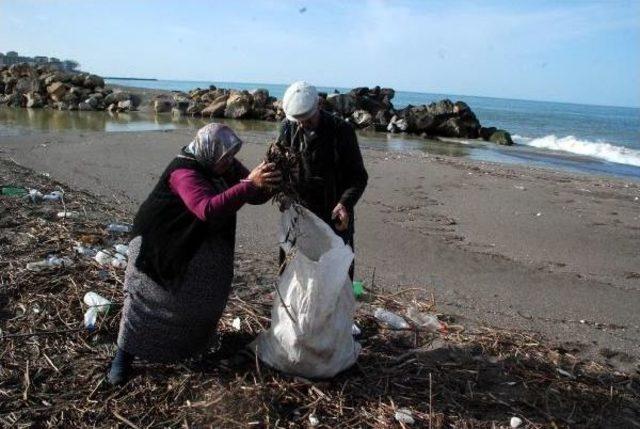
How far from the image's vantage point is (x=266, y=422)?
260 centimetres

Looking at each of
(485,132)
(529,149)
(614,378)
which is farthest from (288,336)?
(485,132)

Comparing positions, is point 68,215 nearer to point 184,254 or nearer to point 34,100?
point 184,254

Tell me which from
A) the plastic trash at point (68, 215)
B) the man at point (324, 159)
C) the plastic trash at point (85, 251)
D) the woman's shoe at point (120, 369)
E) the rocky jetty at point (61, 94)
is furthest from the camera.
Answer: the rocky jetty at point (61, 94)

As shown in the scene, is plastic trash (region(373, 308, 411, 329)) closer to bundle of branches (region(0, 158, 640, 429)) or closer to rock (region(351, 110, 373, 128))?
bundle of branches (region(0, 158, 640, 429))

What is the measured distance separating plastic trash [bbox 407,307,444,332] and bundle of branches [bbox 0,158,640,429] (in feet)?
0.37

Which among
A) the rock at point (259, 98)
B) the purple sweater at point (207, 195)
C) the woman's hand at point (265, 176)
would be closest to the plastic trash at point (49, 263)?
the purple sweater at point (207, 195)

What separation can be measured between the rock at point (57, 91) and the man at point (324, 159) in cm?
2799

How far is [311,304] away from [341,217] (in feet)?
2.04

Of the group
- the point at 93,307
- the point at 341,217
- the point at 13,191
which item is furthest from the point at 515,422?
the point at 13,191

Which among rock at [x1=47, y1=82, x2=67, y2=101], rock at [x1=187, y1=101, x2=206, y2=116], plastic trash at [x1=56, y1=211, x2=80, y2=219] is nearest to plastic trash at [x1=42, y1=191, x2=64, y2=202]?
plastic trash at [x1=56, y1=211, x2=80, y2=219]

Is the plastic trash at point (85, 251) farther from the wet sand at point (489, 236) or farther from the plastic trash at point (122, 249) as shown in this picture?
the wet sand at point (489, 236)

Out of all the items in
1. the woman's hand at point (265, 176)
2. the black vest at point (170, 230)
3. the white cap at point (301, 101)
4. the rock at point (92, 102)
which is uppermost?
the white cap at point (301, 101)

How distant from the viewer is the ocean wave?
67.2ft

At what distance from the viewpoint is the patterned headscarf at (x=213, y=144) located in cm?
262
